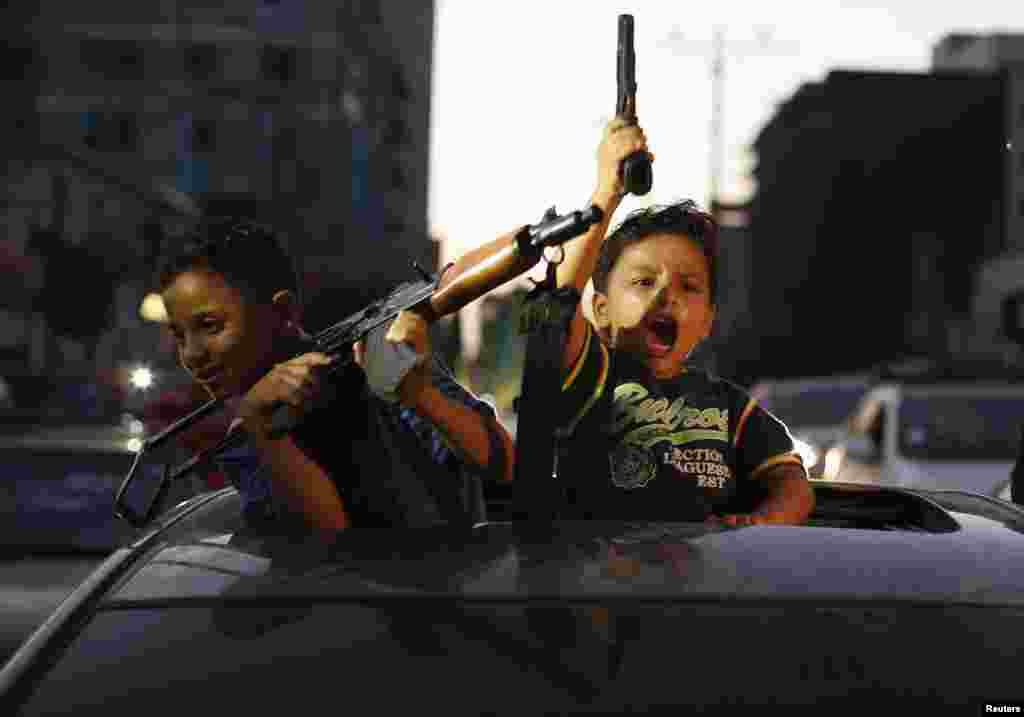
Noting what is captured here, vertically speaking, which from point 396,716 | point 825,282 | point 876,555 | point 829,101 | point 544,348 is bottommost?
point 396,716

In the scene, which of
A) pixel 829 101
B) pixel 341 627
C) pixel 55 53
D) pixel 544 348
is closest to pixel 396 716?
pixel 341 627

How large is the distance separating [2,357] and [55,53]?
859 inches

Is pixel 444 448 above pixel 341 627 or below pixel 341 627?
above

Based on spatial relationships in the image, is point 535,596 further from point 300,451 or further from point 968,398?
point 968,398

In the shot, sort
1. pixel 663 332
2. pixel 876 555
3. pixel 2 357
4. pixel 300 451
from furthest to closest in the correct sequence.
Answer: pixel 2 357 < pixel 663 332 < pixel 300 451 < pixel 876 555

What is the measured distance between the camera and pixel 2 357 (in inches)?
1980

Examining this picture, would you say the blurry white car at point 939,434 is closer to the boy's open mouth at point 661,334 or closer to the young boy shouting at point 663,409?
the young boy shouting at point 663,409

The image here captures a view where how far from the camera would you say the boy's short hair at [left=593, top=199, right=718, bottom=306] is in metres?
3.21

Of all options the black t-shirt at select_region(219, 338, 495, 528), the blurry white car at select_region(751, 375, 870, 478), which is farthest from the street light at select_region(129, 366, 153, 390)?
the blurry white car at select_region(751, 375, 870, 478)

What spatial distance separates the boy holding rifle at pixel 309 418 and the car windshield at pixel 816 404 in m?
20.9

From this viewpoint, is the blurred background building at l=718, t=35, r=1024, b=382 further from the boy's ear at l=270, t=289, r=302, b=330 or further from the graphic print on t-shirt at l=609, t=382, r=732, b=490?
the boy's ear at l=270, t=289, r=302, b=330

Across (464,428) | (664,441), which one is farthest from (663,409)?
(464,428)

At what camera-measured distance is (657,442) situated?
9.98ft

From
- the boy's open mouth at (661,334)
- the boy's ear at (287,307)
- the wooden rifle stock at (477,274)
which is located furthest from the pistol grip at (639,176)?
the boy's open mouth at (661,334)
